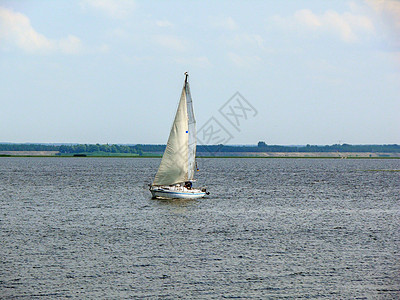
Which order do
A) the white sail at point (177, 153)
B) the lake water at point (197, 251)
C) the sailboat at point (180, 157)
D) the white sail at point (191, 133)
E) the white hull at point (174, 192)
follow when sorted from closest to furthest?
the lake water at point (197, 251) < the white sail at point (191, 133) < the sailboat at point (180, 157) < the white sail at point (177, 153) < the white hull at point (174, 192)

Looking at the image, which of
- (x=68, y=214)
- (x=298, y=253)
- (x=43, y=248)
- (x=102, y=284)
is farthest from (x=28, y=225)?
(x=298, y=253)

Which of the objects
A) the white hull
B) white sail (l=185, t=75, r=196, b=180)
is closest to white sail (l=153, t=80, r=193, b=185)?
white sail (l=185, t=75, r=196, b=180)

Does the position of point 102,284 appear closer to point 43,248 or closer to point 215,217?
point 43,248

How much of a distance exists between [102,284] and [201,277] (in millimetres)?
7399

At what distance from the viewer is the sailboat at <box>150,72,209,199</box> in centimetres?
7994

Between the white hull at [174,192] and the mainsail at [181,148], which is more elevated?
the mainsail at [181,148]

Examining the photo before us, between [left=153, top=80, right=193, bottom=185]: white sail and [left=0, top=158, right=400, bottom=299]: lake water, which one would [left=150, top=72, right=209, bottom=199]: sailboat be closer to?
[left=153, top=80, right=193, bottom=185]: white sail

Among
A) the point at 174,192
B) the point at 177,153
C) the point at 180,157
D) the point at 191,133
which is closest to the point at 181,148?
the point at 177,153

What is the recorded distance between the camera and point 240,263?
1735 inches

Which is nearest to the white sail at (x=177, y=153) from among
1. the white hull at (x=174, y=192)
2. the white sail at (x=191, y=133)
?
the white sail at (x=191, y=133)

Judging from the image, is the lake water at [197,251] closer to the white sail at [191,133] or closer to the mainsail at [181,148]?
the mainsail at [181,148]

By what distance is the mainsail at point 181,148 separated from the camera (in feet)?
262

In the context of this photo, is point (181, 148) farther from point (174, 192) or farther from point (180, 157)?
point (174, 192)

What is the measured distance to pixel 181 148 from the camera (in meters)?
81.4
